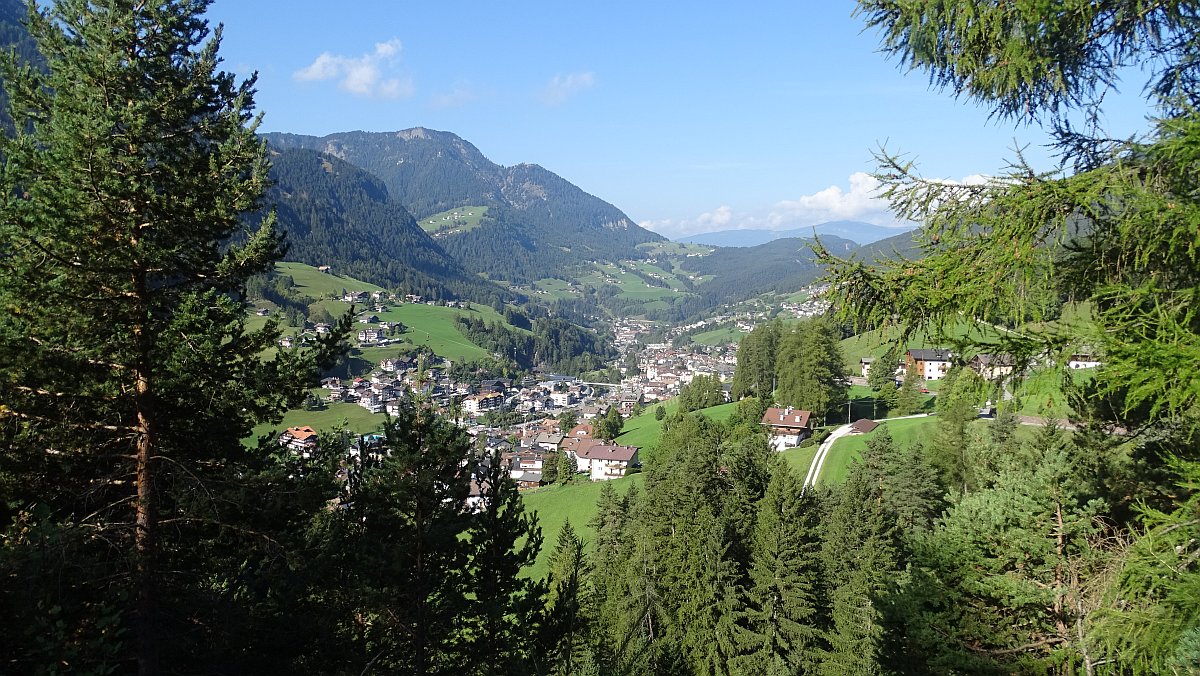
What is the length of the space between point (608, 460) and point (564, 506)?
1760 cm

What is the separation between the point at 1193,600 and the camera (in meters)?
3.67

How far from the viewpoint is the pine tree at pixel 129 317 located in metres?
6.48

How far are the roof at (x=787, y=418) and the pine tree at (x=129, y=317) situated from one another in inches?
1973

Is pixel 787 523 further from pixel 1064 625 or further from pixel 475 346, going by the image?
pixel 475 346

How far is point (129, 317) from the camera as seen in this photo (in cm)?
700

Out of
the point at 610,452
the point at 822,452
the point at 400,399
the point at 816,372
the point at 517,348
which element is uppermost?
the point at 400,399

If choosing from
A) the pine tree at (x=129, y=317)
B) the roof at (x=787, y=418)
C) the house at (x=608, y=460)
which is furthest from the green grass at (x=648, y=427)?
the pine tree at (x=129, y=317)

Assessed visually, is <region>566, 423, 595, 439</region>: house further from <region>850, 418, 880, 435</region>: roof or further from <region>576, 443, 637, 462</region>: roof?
<region>850, 418, 880, 435</region>: roof

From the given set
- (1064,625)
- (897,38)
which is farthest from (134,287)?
(1064,625)

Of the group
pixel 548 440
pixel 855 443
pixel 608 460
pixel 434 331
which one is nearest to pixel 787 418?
pixel 855 443

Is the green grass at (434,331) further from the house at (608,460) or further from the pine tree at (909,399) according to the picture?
the pine tree at (909,399)

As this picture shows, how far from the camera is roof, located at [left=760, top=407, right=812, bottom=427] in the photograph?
53.2 meters

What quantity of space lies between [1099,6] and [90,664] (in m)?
10.9

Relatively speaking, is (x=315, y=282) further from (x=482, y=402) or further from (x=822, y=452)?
(x=822, y=452)
